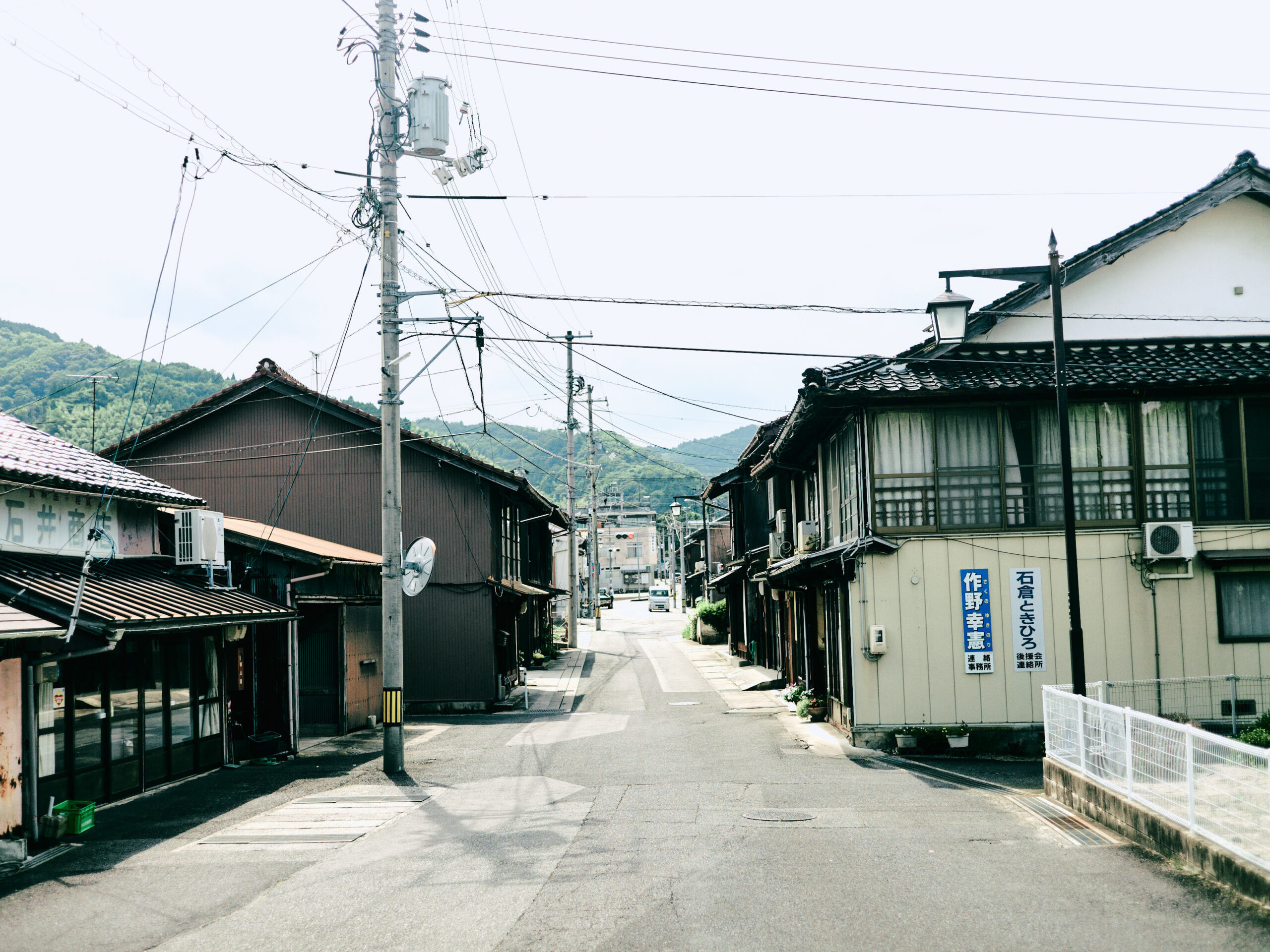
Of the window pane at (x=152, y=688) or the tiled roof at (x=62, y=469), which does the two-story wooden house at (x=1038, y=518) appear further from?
the window pane at (x=152, y=688)

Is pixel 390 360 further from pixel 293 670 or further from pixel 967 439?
pixel 967 439

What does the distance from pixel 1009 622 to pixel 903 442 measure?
11.8 ft

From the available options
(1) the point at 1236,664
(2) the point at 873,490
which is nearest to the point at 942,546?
(2) the point at 873,490

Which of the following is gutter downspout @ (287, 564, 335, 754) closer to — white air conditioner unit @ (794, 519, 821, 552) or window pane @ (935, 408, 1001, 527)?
white air conditioner unit @ (794, 519, 821, 552)

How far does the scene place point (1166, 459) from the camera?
1720cm

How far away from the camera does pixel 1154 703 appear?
51.8 feet

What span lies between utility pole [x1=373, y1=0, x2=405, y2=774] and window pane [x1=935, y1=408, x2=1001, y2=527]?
31.0 ft

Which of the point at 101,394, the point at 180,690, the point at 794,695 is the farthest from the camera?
the point at 101,394

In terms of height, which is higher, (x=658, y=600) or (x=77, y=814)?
(x=77, y=814)

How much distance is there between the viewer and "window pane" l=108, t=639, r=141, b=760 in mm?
13664

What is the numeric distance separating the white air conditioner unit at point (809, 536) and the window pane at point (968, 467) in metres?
5.35

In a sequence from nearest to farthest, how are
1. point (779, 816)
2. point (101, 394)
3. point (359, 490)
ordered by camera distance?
point (779, 816), point (359, 490), point (101, 394)

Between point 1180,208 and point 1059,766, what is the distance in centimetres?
1149

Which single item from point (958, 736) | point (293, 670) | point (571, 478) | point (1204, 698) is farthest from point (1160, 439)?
point (571, 478)
